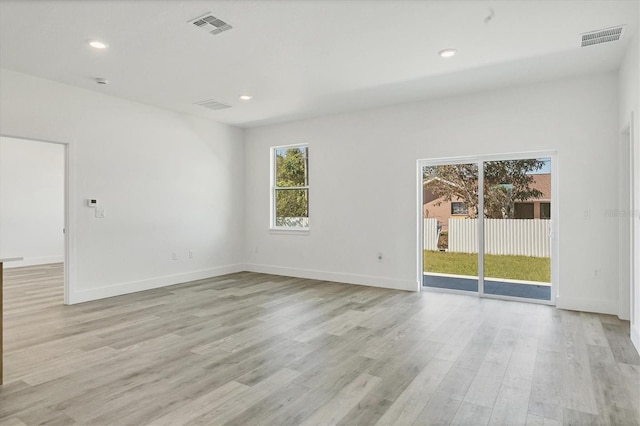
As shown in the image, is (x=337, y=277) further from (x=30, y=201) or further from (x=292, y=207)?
(x=30, y=201)

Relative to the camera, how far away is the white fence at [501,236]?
4.95m

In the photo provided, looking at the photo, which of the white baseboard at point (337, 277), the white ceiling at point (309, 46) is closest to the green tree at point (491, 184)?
the white ceiling at point (309, 46)

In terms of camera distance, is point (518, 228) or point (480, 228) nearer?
point (518, 228)

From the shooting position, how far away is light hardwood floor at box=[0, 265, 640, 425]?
2.24 m

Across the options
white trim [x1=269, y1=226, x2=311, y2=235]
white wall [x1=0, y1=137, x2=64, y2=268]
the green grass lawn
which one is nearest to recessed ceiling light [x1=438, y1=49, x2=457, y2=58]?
the green grass lawn

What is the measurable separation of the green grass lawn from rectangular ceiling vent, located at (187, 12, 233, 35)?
411cm

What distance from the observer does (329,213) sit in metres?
6.51

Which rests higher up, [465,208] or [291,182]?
[291,182]

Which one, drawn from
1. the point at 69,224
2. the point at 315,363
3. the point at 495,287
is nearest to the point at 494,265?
the point at 495,287

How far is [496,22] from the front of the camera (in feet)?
10.5

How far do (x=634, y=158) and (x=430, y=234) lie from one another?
2.71 m

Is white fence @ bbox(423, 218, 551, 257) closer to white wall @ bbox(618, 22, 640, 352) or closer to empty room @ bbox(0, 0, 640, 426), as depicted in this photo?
empty room @ bbox(0, 0, 640, 426)

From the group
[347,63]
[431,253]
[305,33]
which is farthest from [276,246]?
[305,33]

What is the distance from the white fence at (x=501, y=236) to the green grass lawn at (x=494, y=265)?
0.07m
